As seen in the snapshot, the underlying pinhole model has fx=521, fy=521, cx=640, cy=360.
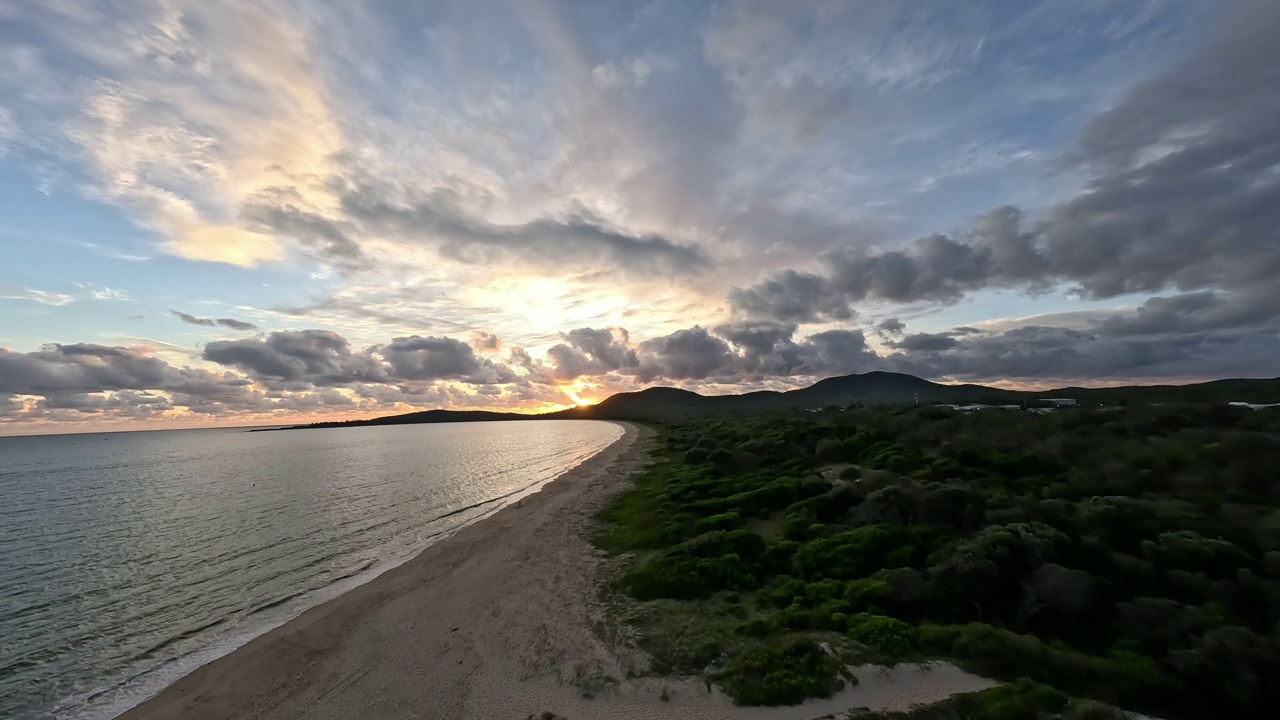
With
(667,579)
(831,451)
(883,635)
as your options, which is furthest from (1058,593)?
(831,451)

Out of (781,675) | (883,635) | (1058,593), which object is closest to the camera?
(781,675)

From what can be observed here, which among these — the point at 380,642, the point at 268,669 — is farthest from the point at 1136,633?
the point at 268,669

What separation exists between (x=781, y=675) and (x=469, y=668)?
951 cm

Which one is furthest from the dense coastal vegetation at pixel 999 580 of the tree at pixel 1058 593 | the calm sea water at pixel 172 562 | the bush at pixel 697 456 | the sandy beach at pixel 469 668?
the bush at pixel 697 456

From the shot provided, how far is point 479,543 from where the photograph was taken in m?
32.2

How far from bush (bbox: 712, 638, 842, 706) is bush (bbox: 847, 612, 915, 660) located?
5.07 ft

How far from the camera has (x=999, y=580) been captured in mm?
17016

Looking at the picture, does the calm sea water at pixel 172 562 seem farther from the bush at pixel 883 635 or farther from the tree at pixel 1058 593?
the tree at pixel 1058 593

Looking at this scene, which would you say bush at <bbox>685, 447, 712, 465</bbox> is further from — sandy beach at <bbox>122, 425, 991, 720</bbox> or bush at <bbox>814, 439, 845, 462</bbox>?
sandy beach at <bbox>122, 425, 991, 720</bbox>

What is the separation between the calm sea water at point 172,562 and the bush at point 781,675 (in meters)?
18.5

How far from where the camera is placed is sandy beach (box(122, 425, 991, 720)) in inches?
518

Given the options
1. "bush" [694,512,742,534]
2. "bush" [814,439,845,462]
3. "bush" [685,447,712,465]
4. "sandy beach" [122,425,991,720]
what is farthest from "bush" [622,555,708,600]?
"bush" [685,447,712,465]

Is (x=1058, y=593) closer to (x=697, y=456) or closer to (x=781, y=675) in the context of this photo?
(x=781, y=675)

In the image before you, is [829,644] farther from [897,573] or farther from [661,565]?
[661,565]
